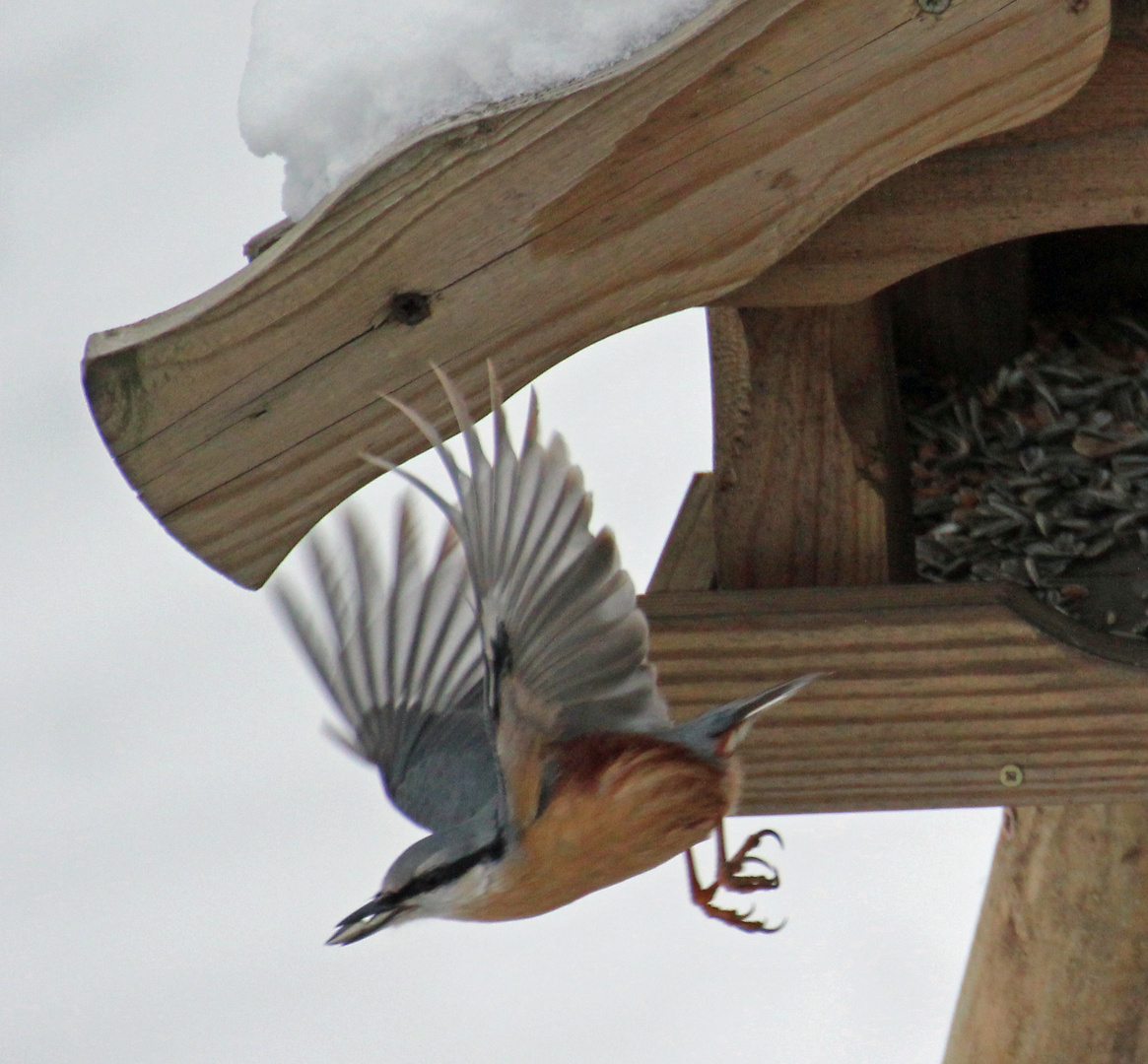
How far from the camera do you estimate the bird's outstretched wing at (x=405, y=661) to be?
1310 mm

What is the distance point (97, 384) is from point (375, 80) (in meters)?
0.24

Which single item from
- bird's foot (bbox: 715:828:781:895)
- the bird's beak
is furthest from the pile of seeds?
the bird's beak

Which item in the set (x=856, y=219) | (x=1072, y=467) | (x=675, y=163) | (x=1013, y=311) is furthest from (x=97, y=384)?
(x=1013, y=311)

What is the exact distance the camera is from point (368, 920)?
1053 mm

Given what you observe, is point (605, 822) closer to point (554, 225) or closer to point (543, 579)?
point (543, 579)

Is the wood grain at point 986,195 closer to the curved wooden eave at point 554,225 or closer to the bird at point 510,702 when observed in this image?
the curved wooden eave at point 554,225

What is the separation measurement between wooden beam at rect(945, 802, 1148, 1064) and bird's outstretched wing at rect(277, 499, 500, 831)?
2.12ft

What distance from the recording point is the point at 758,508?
134cm

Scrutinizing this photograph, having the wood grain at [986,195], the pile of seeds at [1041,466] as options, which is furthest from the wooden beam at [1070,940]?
the wood grain at [986,195]

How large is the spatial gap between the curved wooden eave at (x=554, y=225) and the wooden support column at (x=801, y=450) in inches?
11.1

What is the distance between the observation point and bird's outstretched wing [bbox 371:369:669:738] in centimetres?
94

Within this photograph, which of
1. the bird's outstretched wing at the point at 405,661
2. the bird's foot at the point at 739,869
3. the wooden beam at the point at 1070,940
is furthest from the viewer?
the wooden beam at the point at 1070,940

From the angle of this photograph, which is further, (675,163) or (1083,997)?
(1083,997)

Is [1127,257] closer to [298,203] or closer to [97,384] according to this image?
[298,203]
